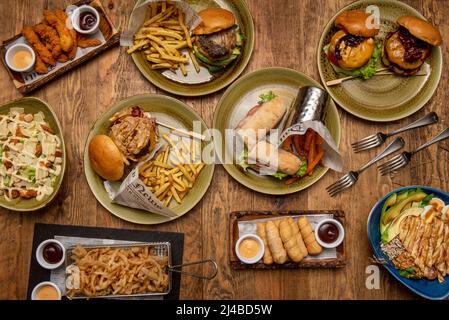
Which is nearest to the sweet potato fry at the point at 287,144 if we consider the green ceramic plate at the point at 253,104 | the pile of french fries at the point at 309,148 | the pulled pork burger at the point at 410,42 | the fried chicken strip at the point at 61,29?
the pile of french fries at the point at 309,148

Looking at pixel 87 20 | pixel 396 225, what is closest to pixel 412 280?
pixel 396 225

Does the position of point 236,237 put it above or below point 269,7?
below

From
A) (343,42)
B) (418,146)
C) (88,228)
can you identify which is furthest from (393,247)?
(88,228)

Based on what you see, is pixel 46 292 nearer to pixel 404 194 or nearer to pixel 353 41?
pixel 404 194

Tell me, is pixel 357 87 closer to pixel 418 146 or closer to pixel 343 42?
pixel 343 42

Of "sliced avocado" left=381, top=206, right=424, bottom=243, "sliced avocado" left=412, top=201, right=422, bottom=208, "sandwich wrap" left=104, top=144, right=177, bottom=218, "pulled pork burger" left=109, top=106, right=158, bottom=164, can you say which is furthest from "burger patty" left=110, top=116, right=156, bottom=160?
"sliced avocado" left=412, top=201, right=422, bottom=208

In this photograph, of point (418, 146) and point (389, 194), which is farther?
point (418, 146)
